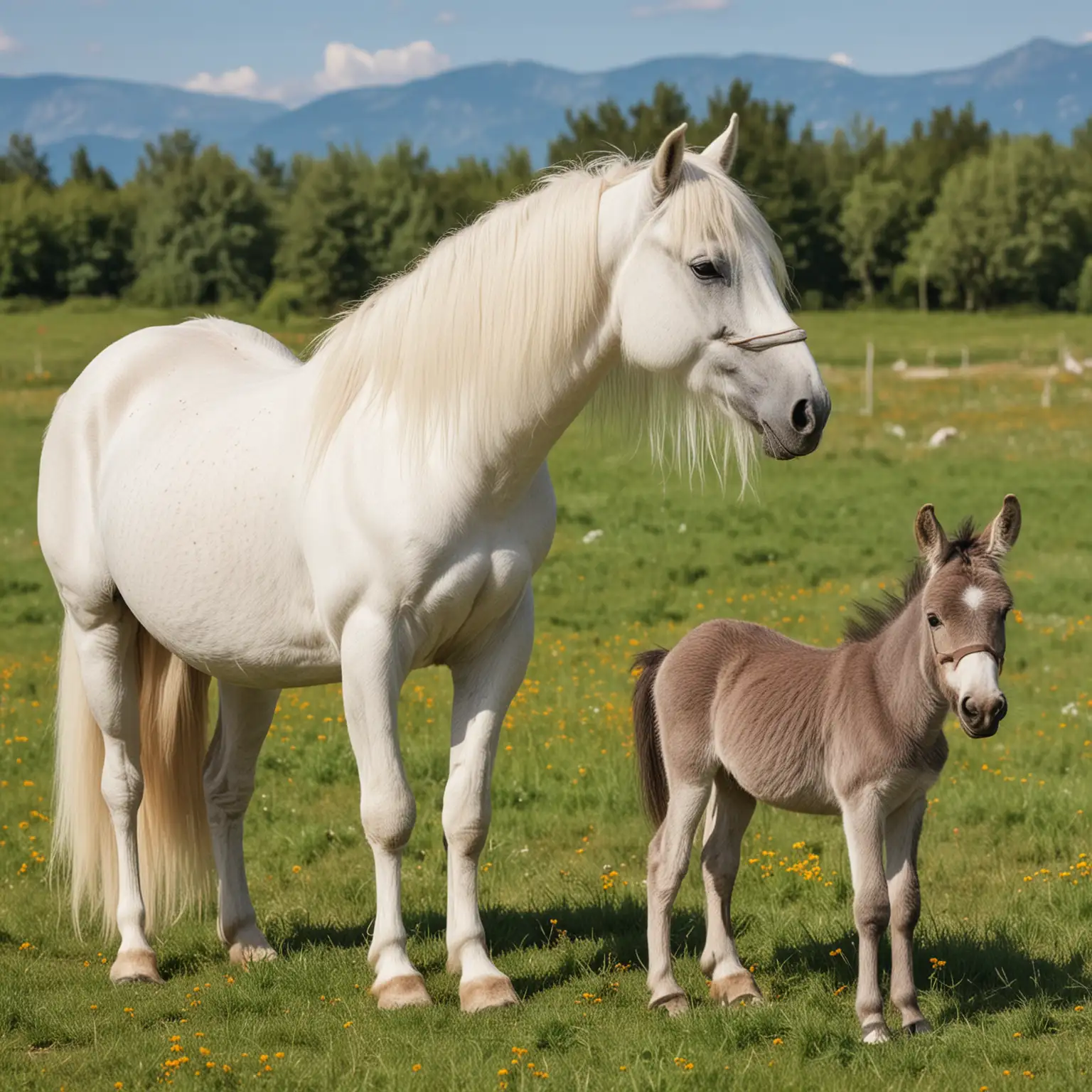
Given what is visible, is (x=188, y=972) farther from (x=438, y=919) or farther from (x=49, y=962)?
(x=438, y=919)

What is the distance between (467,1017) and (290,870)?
104 inches

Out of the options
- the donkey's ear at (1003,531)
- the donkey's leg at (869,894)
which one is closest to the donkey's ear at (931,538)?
the donkey's ear at (1003,531)

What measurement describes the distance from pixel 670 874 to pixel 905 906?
885mm

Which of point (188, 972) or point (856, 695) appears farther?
point (188, 972)

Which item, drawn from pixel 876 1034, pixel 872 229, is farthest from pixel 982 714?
pixel 872 229

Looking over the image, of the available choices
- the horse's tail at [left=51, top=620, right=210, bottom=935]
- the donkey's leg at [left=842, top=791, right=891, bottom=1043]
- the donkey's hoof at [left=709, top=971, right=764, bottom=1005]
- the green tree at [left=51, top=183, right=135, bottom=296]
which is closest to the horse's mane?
the donkey's leg at [left=842, top=791, right=891, bottom=1043]

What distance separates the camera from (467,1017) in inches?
200

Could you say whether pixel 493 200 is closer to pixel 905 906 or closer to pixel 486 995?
pixel 486 995

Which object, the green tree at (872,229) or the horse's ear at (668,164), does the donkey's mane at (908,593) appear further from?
the green tree at (872,229)

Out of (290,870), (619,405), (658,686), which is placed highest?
(619,405)

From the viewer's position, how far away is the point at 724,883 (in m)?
5.42

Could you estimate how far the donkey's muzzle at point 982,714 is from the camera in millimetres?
4121

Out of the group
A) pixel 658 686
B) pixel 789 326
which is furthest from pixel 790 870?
pixel 789 326

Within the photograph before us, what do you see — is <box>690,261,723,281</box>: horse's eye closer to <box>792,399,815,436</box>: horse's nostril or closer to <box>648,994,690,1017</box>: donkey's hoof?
<box>792,399,815,436</box>: horse's nostril
